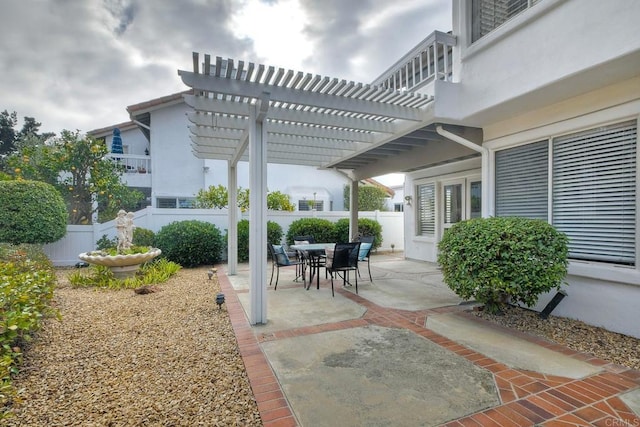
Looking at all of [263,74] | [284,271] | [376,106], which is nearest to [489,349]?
[376,106]

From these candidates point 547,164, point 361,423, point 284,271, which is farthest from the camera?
point 284,271

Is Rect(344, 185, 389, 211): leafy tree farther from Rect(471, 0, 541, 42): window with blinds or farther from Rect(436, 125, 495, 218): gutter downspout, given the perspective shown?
Rect(471, 0, 541, 42): window with blinds

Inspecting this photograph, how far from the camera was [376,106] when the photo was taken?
17.5 ft

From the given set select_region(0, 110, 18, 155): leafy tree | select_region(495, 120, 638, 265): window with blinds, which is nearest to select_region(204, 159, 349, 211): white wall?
select_region(495, 120, 638, 265): window with blinds

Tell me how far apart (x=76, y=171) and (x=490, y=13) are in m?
12.5

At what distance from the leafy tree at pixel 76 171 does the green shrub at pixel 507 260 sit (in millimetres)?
11369

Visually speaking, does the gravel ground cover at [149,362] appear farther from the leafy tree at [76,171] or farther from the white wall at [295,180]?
the white wall at [295,180]

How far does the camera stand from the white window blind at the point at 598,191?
13.1ft

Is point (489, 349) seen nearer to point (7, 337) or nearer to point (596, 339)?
point (596, 339)

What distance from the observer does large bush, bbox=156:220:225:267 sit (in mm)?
9164

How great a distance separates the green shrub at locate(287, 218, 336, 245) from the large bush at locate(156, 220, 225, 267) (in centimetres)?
286

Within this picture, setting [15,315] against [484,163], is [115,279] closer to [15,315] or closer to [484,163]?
[15,315]

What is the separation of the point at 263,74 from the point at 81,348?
4.09 meters

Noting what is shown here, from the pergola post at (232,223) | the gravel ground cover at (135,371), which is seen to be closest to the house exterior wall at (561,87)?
the gravel ground cover at (135,371)
